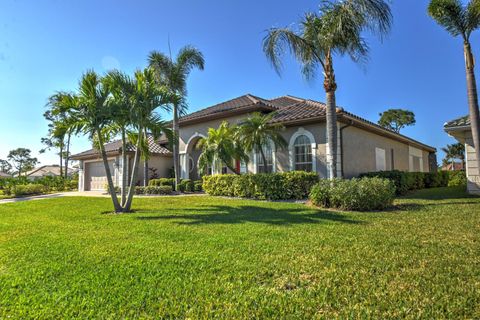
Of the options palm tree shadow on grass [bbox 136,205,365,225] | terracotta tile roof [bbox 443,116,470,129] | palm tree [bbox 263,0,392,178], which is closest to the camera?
palm tree shadow on grass [bbox 136,205,365,225]

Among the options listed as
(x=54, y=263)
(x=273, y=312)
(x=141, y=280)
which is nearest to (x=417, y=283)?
(x=273, y=312)

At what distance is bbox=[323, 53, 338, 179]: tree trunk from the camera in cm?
1175

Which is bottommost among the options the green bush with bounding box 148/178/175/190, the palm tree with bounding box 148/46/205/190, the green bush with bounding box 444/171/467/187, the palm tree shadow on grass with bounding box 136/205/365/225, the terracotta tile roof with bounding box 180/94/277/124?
the palm tree shadow on grass with bounding box 136/205/365/225

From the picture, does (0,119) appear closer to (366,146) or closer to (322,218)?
(322,218)

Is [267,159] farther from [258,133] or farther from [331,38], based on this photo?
[331,38]

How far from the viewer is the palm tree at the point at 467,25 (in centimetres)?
1182

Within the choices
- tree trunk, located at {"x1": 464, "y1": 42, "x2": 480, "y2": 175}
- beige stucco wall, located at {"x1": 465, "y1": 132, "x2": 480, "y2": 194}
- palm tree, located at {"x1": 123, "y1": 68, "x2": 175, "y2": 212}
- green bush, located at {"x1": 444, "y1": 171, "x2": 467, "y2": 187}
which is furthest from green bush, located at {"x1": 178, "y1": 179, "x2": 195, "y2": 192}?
green bush, located at {"x1": 444, "y1": 171, "x2": 467, "y2": 187}

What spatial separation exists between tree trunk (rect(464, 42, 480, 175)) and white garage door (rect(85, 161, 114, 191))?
1013 inches

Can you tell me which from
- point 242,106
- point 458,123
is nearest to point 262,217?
point 242,106

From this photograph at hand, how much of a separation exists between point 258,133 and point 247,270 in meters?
11.2

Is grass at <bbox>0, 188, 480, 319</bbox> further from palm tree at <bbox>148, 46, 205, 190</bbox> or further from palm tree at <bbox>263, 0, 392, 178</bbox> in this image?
palm tree at <bbox>148, 46, 205, 190</bbox>

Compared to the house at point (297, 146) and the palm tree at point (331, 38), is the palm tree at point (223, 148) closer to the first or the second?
the house at point (297, 146)

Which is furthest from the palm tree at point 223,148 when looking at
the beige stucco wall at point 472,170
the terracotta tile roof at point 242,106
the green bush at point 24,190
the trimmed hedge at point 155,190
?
the green bush at point 24,190

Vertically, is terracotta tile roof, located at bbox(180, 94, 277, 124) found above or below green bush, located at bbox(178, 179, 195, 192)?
above
